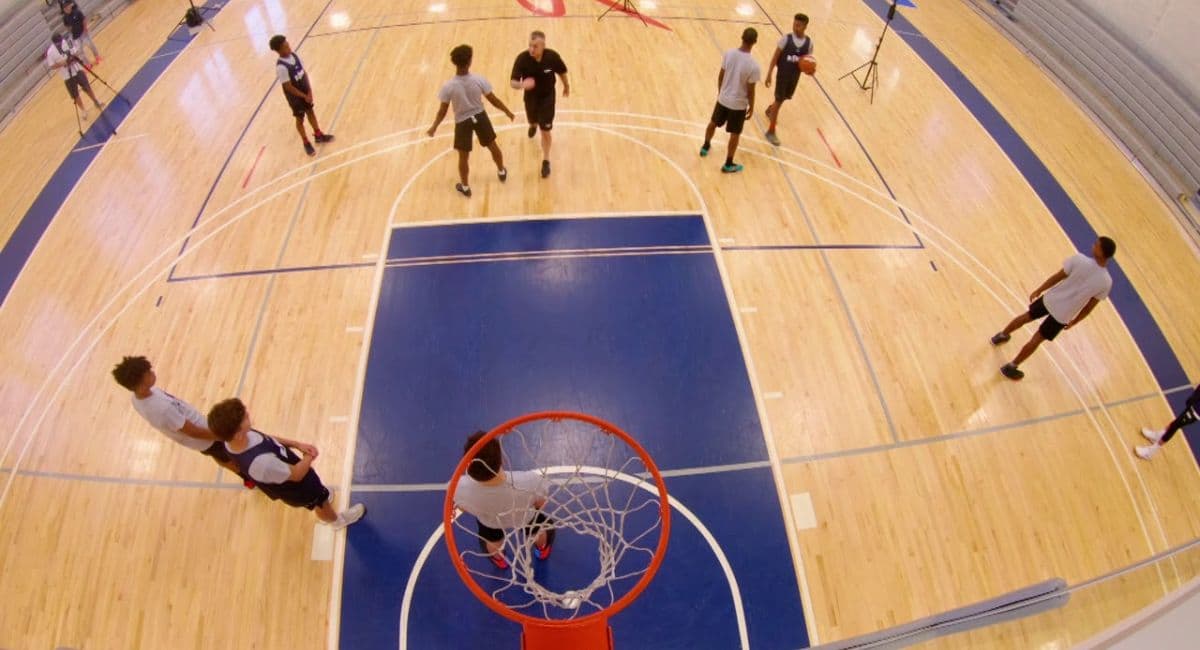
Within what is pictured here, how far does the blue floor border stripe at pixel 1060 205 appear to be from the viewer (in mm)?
5945

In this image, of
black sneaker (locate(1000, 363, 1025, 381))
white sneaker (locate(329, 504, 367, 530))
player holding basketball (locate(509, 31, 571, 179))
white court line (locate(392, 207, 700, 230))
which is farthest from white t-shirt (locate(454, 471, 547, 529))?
black sneaker (locate(1000, 363, 1025, 381))

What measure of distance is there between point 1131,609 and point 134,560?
738 cm

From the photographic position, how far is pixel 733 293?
6324 millimetres

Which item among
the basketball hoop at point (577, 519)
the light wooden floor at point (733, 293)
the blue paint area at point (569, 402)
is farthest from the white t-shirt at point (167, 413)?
the basketball hoop at point (577, 519)

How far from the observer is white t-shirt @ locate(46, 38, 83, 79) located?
8211 mm

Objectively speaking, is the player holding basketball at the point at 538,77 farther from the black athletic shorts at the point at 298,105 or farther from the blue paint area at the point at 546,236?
the black athletic shorts at the point at 298,105

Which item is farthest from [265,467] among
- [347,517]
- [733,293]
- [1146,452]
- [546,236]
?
[1146,452]

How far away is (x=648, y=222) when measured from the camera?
7.04 m

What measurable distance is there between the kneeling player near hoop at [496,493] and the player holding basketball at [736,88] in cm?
503

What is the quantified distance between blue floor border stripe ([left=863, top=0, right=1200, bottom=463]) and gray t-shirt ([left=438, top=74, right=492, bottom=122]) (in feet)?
22.8

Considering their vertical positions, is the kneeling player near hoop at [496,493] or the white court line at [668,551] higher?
the kneeling player near hoop at [496,493]

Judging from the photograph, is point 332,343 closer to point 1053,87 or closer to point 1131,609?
point 1131,609

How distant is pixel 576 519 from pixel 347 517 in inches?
69.0

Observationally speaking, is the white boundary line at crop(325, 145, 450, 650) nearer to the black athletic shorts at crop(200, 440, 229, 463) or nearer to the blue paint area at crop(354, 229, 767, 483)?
the blue paint area at crop(354, 229, 767, 483)
